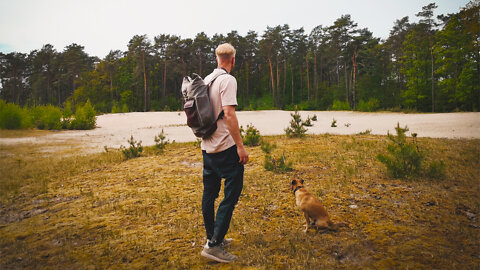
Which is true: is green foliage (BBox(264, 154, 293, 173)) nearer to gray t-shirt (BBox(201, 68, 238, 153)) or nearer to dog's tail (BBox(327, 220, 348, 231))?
dog's tail (BBox(327, 220, 348, 231))

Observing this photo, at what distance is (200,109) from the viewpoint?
246 centimetres

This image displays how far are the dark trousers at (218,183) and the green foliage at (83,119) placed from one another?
1740 cm

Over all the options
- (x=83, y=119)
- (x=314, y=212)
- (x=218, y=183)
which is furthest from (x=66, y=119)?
(x=314, y=212)

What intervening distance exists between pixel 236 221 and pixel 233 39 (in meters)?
42.0

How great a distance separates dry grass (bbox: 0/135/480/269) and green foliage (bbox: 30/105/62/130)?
10.9 m

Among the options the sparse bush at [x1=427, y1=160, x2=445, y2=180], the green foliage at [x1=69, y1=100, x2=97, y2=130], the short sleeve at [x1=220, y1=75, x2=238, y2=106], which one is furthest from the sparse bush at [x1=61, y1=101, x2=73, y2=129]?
the sparse bush at [x1=427, y1=160, x2=445, y2=180]

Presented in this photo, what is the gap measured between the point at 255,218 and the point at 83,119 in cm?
1720

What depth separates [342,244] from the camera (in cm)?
279

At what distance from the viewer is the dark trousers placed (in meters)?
2.51

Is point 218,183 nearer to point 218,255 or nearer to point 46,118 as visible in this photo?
point 218,255

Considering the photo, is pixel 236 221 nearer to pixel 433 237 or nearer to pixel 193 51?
pixel 433 237

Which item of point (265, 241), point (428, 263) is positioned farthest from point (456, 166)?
point (265, 241)

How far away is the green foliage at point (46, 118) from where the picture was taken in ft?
52.1

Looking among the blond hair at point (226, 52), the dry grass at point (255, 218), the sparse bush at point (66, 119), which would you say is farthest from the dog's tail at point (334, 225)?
the sparse bush at point (66, 119)
